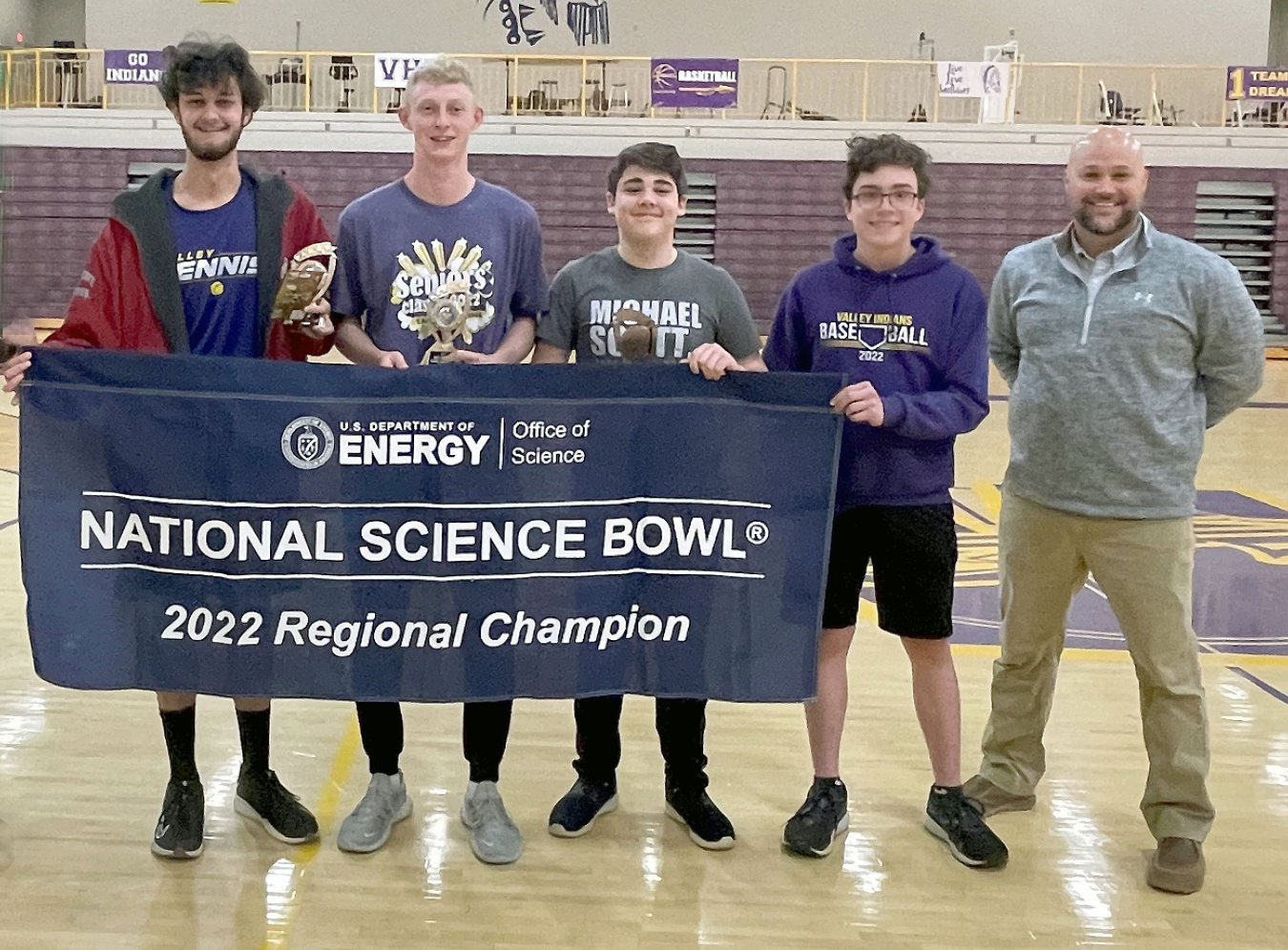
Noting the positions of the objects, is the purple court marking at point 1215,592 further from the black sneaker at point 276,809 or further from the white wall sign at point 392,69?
the white wall sign at point 392,69

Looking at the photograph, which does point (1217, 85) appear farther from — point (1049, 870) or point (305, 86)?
point (1049, 870)

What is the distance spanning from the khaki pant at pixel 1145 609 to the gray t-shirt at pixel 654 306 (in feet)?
2.95

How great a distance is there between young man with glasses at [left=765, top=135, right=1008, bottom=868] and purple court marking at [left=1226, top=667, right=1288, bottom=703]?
1.87 meters

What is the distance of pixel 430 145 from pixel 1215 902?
8.36 ft

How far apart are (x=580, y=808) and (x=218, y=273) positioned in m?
1.60

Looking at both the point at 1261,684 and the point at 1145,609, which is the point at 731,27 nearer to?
the point at 1261,684

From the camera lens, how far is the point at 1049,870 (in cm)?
317

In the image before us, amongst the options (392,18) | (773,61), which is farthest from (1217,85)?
(392,18)

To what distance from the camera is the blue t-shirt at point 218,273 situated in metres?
3.03

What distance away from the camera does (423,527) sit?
302 cm

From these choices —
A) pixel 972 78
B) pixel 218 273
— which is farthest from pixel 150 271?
pixel 972 78

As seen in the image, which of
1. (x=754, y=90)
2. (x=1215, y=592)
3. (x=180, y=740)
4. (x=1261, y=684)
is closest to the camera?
(x=180, y=740)

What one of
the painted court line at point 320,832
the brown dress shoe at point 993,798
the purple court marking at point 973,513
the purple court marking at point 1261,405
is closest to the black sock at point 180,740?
the painted court line at point 320,832

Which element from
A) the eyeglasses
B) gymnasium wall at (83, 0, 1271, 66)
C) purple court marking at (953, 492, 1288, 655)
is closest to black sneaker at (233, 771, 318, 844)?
the eyeglasses
